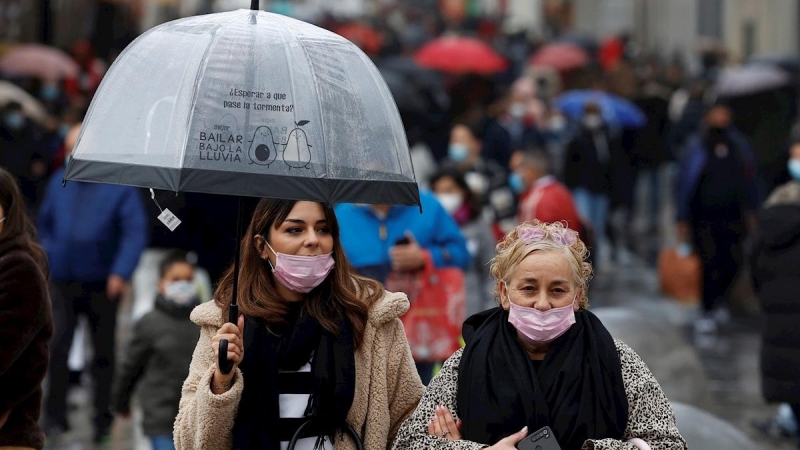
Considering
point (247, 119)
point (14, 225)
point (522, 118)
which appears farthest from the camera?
point (522, 118)

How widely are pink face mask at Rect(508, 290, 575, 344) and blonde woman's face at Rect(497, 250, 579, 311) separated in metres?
0.03

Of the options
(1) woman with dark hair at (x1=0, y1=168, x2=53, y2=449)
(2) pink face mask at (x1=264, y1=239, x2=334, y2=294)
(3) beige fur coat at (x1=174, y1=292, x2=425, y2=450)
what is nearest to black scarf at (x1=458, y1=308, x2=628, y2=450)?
(3) beige fur coat at (x1=174, y1=292, x2=425, y2=450)

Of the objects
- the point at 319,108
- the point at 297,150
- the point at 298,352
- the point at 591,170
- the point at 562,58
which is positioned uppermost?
the point at 562,58

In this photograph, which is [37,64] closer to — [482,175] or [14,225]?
[482,175]

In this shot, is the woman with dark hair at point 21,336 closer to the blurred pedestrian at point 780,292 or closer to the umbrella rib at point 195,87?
the umbrella rib at point 195,87

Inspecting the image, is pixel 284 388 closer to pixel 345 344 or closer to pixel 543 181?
pixel 345 344

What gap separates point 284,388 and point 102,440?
221 inches

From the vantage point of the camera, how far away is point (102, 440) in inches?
408

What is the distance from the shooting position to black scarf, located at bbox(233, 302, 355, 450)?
4.97m

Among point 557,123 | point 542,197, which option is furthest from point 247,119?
point 557,123

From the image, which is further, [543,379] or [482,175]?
[482,175]

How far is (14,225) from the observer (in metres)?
6.02

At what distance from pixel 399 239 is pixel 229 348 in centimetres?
409

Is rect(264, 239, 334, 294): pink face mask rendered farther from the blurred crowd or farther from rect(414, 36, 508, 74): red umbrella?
rect(414, 36, 508, 74): red umbrella
